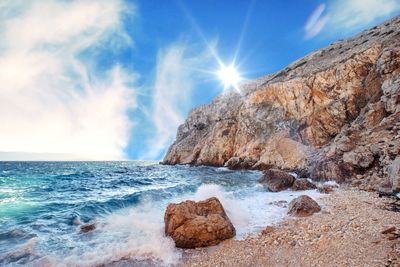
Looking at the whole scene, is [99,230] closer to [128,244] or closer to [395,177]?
[128,244]

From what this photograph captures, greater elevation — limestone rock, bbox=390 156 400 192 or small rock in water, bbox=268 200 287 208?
limestone rock, bbox=390 156 400 192

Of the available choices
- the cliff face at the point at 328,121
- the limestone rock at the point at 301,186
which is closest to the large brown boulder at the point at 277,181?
the limestone rock at the point at 301,186

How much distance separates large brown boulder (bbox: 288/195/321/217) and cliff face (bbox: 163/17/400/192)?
200 inches

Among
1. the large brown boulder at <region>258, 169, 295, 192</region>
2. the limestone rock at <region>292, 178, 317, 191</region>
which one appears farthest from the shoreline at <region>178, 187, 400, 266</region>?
the large brown boulder at <region>258, 169, 295, 192</region>

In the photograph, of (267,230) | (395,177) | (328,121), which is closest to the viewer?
(267,230)

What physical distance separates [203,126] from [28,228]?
60766mm

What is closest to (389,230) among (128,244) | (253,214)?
(253,214)

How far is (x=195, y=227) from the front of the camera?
8734mm

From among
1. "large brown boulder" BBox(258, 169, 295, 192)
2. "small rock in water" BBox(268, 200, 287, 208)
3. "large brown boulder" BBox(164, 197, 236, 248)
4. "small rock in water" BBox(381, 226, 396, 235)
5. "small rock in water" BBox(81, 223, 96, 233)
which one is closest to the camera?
"small rock in water" BBox(381, 226, 396, 235)

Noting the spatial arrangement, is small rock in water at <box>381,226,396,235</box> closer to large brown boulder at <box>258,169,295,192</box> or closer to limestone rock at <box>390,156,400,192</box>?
limestone rock at <box>390,156,400,192</box>

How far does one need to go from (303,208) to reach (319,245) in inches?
161

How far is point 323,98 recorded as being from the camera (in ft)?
125

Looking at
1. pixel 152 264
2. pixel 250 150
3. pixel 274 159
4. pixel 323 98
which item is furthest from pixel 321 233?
pixel 250 150

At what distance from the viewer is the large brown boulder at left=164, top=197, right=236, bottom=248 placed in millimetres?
8523
